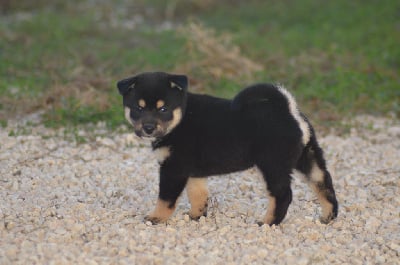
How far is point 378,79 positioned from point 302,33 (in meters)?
3.62

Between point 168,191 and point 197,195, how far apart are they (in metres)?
0.44

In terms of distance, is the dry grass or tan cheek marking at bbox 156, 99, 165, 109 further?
the dry grass

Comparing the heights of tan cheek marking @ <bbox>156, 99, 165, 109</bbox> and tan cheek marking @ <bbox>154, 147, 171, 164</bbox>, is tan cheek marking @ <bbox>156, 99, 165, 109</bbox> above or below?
above

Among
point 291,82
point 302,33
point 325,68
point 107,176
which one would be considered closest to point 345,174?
point 107,176

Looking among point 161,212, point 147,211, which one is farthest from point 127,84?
point 147,211

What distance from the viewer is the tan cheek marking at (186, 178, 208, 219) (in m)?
6.48

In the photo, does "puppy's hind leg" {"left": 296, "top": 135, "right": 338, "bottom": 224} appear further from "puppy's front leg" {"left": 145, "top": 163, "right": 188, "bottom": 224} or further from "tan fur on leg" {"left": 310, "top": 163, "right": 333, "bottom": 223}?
"puppy's front leg" {"left": 145, "top": 163, "right": 188, "bottom": 224}

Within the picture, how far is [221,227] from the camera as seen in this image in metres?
6.24

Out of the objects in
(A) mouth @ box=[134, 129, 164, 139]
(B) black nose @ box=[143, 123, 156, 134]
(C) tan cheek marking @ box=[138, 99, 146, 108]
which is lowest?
(A) mouth @ box=[134, 129, 164, 139]

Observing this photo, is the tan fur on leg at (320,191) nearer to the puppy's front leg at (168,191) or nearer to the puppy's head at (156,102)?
the puppy's front leg at (168,191)

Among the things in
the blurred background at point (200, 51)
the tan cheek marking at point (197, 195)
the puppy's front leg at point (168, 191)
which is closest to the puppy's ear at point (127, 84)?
the puppy's front leg at point (168, 191)

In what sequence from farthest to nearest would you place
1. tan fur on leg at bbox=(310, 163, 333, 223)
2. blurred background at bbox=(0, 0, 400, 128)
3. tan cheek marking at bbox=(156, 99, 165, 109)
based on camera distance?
blurred background at bbox=(0, 0, 400, 128) < tan fur on leg at bbox=(310, 163, 333, 223) < tan cheek marking at bbox=(156, 99, 165, 109)

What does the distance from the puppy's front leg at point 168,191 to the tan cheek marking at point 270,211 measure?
0.82m

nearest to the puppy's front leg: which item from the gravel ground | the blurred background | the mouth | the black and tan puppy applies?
the black and tan puppy
